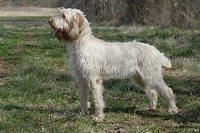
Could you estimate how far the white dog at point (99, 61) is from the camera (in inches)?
269

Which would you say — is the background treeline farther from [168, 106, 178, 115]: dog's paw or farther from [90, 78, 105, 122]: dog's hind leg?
[90, 78, 105, 122]: dog's hind leg

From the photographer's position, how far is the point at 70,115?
694cm

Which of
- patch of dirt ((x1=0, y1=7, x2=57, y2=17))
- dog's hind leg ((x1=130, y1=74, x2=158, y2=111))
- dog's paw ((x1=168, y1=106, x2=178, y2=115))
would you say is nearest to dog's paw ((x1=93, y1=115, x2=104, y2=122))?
dog's hind leg ((x1=130, y1=74, x2=158, y2=111))

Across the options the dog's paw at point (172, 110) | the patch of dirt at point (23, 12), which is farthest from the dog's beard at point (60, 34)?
the patch of dirt at point (23, 12)

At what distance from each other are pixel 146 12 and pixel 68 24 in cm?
2072

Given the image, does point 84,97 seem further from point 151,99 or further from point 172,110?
point 172,110

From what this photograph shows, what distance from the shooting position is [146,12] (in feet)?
88.7

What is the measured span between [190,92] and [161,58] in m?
1.47

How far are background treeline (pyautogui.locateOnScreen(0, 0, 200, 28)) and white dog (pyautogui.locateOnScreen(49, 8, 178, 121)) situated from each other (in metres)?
14.4

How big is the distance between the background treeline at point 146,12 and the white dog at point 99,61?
47.4 feet

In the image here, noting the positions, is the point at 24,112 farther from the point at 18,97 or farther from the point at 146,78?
the point at 146,78

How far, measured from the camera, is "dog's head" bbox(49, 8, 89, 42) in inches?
265

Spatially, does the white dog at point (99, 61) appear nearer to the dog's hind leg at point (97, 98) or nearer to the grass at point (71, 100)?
the dog's hind leg at point (97, 98)

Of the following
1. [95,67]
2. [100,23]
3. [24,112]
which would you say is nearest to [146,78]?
[95,67]
